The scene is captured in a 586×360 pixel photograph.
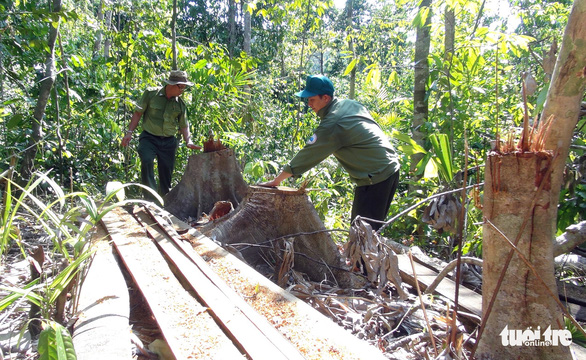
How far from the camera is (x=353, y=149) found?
373 cm

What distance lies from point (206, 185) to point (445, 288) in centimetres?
348

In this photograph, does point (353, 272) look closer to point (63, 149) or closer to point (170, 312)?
point (170, 312)

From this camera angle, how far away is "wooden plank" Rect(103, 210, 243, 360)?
5.54ft

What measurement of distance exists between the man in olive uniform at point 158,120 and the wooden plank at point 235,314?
3014mm

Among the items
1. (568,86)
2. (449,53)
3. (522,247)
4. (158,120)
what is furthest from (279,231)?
(449,53)

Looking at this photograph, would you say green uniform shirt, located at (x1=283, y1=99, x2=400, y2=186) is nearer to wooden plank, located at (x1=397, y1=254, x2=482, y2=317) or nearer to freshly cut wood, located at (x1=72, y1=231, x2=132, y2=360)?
wooden plank, located at (x1=397, y1=254, x2=482, y2=317)

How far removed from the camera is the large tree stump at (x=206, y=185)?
17.6 feet

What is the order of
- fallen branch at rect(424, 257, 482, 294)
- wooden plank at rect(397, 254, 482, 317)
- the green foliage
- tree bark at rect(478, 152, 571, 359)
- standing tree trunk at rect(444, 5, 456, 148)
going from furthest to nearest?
1. the green foliage
2. standing tree trunk at rect(444, 5, 456, 148)
3. wooden plank at rect(397, 254, 482, 317)
4. fallen branch at rect(424, 257, 482, 294)
5. tree bark at rect(478, 152, 571, 359)

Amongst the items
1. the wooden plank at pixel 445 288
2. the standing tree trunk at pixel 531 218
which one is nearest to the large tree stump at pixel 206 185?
the wooden plank at pixel 445 288

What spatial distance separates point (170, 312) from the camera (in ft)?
6.51

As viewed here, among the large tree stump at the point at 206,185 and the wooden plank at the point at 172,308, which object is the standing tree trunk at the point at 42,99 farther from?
the wooden plank at the point at 172,308

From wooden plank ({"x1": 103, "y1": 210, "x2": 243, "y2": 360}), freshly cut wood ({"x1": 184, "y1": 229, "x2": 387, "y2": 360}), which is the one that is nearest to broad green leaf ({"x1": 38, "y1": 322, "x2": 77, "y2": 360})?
wooden plank ({"x1": 103, "y1": 210, "x2": 243, "y2": 360})

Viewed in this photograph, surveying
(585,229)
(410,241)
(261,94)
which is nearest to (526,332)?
(585,229)

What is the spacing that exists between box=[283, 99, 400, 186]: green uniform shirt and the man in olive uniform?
2412mm
